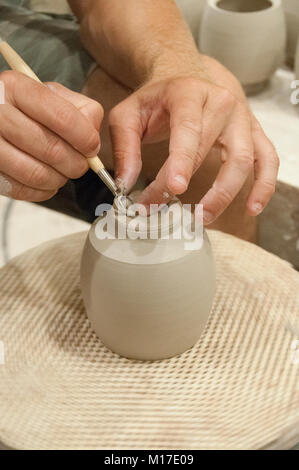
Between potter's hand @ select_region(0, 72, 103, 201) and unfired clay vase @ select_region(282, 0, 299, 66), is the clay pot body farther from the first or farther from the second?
potter's hand @ select_region(0, 72, 103, 201)

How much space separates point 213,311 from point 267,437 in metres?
0.22

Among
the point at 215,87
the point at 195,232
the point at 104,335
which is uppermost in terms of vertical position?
the point at 215,87

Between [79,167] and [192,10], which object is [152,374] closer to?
[79,167]

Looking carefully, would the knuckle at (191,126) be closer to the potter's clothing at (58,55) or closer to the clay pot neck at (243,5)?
the potter's clothing at (58,55)

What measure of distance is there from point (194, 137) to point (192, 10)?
103cm

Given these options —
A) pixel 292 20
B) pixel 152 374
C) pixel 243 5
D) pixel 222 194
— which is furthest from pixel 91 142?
pixel 292 20

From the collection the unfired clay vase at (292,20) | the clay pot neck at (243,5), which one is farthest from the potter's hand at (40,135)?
the unfired clay vase at (292,20)

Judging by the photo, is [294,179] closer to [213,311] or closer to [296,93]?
[296,93]

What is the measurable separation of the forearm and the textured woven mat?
0.33m

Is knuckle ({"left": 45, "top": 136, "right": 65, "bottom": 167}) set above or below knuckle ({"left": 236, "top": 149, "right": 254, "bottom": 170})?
above

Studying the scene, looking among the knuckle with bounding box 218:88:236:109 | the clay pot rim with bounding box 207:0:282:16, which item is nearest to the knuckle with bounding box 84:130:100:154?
the knuckle with bounding box 218:88:236:109

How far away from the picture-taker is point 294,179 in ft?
3.94

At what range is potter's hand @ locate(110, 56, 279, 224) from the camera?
24.2 inches
